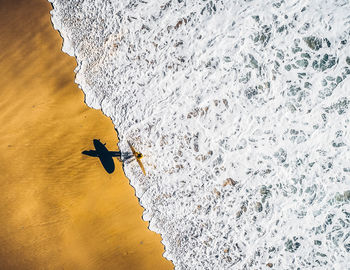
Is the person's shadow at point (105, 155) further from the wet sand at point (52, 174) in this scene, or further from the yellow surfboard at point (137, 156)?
the yellow surfboard at point (137, 156)

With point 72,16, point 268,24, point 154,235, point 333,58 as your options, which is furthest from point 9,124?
point 333,58

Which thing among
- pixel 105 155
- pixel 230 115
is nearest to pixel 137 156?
pixel 105 155

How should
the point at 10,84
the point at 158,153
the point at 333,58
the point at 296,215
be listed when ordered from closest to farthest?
the point at 333,58
the point at 296,215
the point at 158,153
the point at 10,84

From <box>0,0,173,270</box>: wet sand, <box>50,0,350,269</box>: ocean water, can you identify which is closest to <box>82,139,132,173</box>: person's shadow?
<box>0,0,173,270</box>: wet sand

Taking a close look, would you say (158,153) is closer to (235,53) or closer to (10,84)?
(235,53)

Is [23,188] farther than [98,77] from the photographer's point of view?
Yes

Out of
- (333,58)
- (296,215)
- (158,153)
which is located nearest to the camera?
(333,58)
